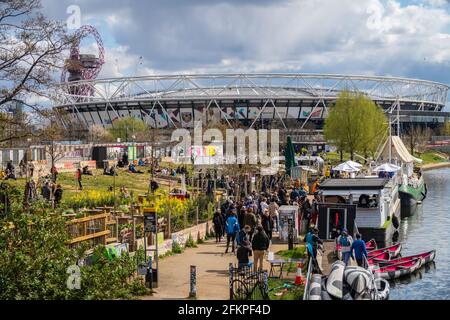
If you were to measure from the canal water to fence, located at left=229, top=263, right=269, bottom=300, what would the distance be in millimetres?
6828

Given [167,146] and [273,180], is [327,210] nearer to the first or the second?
[273,180]

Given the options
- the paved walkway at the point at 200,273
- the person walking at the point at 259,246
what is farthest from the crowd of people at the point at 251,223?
the paved walkway at the point at 200,273

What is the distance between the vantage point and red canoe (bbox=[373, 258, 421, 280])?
877 inches

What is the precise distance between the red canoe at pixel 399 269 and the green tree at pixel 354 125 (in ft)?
151

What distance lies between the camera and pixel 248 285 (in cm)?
1518

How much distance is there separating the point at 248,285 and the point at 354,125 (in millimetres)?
56451

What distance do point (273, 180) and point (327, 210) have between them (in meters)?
Result: 17.7

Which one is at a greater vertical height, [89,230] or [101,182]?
[101,182]

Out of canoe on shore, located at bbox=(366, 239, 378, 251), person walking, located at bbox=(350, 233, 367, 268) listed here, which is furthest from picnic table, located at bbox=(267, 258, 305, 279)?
canoe on shore, located at bbox=(366, 239, 378, 251)

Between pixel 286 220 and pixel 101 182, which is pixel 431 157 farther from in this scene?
pixel 286 220

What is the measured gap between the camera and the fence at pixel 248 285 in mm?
14656

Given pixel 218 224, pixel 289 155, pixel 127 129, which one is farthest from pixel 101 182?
pixel 127 129

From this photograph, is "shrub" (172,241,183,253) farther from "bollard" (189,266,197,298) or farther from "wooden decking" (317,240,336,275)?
"bollard" (189,266,197,298)

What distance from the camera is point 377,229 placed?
28.1m
